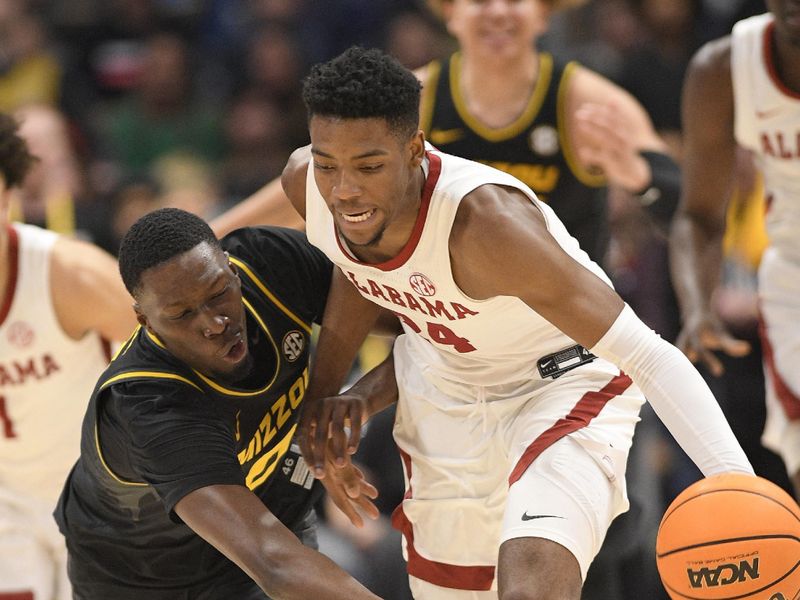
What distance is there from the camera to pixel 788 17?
4227 millimetres

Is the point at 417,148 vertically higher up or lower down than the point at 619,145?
higher up

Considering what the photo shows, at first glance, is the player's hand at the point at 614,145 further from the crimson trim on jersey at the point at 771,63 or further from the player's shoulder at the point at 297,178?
the player's shoulder at the point at 297,178

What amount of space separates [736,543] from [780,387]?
160cm

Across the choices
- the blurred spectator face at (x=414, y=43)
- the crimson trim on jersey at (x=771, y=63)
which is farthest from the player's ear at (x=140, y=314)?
the blurred spectator face at (x=414, y=43)

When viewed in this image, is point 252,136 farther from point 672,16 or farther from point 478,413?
point 478,413

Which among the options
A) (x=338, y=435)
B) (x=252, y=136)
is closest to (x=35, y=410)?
(x=338, y=435)

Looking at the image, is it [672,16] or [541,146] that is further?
[672,16]

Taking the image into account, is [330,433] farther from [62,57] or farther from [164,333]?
[62,57]

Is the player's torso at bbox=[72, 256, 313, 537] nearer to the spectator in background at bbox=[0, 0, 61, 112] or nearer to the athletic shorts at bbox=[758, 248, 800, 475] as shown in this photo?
the athletic shorts at bbox=[758, 248, 800, 475]

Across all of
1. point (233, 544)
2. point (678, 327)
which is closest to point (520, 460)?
point (233, 544)

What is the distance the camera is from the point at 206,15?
30.9ft

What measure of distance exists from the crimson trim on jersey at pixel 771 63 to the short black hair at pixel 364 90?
5.35 feet

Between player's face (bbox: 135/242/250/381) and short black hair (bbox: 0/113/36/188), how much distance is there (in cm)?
132

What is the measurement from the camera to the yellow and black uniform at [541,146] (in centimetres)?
525
